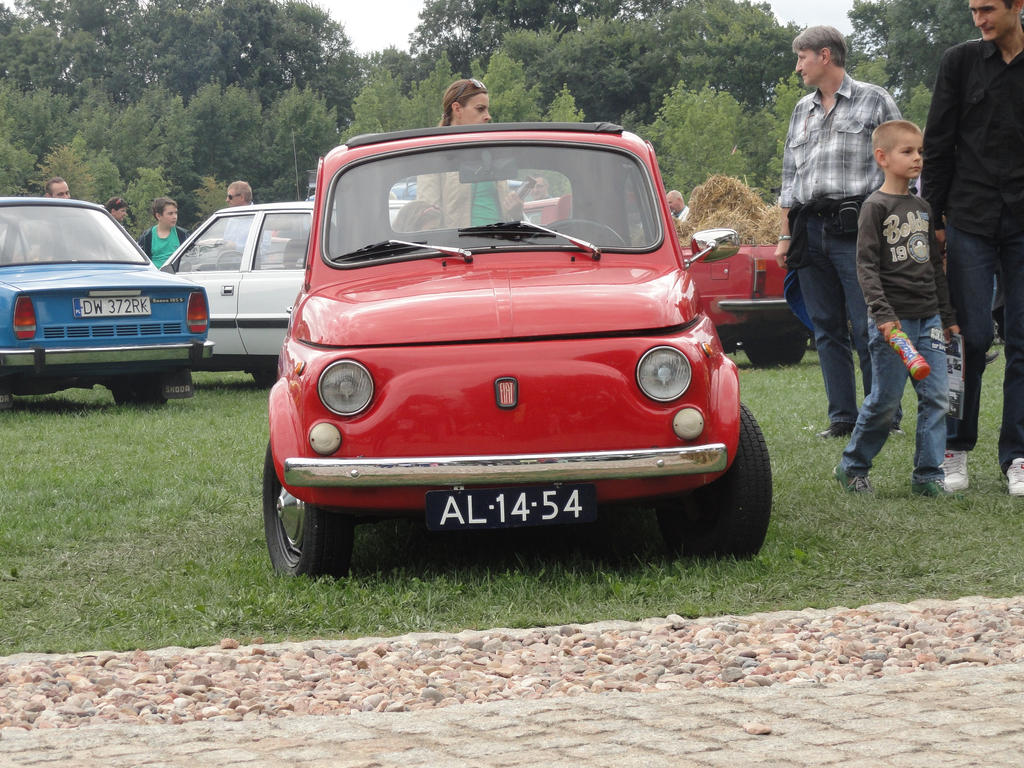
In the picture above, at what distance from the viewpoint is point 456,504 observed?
5367 millimetres

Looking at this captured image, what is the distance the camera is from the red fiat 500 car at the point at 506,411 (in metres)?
5.32

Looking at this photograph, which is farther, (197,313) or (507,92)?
(507,92)

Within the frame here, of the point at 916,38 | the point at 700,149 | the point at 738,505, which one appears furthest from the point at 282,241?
the point at 916,38

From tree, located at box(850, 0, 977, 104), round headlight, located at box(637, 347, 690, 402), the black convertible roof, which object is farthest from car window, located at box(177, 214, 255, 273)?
tree, located at box(850, 0, 977, 104)

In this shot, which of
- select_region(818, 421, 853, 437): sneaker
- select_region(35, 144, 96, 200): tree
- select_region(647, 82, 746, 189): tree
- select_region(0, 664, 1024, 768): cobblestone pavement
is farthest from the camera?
select_region(35, 144, 96, 200): tree

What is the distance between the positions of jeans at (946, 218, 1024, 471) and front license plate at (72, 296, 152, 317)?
7418mm

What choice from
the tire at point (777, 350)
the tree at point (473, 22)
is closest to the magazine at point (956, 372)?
the tire at point (777, 350)

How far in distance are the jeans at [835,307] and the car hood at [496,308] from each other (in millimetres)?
3095

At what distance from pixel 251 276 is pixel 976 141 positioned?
8505 mm

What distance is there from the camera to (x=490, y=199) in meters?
6.52

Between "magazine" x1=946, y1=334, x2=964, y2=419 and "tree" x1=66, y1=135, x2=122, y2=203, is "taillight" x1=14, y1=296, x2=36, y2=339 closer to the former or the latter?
"magazine" x1=946, y1=334, x2=964, y2=419

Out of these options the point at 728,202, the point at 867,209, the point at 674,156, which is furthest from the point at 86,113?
the point at 867,209

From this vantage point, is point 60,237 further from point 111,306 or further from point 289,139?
point 289,139

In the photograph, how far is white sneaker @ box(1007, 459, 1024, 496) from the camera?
707 cm
